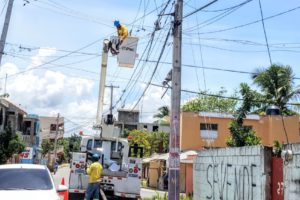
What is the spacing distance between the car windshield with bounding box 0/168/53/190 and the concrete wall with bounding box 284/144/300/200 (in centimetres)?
483

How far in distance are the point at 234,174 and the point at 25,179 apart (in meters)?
4.91

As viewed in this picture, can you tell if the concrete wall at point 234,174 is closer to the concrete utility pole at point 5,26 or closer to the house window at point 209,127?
the concrete utility pole at point 5,26

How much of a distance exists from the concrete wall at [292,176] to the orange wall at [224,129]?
95.8ft

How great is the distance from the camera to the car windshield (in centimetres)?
1095

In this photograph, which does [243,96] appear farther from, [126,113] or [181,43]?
[126,113]

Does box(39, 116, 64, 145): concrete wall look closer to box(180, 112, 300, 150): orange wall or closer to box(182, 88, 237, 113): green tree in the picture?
box(182, 88, 237, 113): green tree

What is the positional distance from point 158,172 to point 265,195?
33.3 m

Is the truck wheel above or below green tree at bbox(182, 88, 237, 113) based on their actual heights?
below

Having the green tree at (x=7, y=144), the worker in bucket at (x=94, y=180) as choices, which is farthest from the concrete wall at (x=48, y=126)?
the worker in bucket at (x=94, y=180)

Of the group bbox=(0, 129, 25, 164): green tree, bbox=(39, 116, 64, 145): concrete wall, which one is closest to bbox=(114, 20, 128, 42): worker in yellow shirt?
bbox=(0, 129, 25, 164): green tree

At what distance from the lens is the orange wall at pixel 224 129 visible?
39.3 metres

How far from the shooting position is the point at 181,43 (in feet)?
49.9

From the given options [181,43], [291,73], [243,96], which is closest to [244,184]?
[181,43]

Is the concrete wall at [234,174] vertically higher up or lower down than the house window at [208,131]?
lower down
